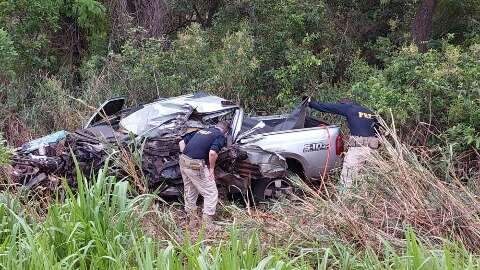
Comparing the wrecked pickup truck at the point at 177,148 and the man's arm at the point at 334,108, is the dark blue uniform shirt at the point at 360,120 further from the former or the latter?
the wrecked pickup truck at the point at 177,148

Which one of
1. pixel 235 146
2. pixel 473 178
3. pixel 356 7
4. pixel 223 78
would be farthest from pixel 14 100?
pixel 473 178

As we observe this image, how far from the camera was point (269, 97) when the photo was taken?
1074 cm

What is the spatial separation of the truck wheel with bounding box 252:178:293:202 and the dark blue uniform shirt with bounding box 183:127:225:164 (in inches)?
34.1

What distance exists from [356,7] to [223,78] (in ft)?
12.8

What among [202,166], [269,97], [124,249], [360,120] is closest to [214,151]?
[202,166]

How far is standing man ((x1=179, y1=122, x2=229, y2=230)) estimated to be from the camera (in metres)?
6.78

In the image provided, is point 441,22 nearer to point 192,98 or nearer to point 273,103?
point 273,103

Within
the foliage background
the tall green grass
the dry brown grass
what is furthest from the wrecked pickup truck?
the tall green grass

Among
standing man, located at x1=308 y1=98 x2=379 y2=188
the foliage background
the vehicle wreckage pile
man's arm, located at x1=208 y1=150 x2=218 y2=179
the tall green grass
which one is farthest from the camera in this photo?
the foliage background

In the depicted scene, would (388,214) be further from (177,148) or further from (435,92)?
(435,92)

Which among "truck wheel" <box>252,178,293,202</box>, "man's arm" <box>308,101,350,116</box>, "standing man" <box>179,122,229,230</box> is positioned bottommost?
"truck wheel" <box>252,178,293,202</box>

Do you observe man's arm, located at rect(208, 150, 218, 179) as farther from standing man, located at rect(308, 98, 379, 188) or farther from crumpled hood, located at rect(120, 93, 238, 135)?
standing man, located at rect(308, 98, 379, 188)

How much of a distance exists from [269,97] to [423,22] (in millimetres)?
3456

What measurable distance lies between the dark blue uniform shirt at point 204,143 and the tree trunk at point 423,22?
603 cm
